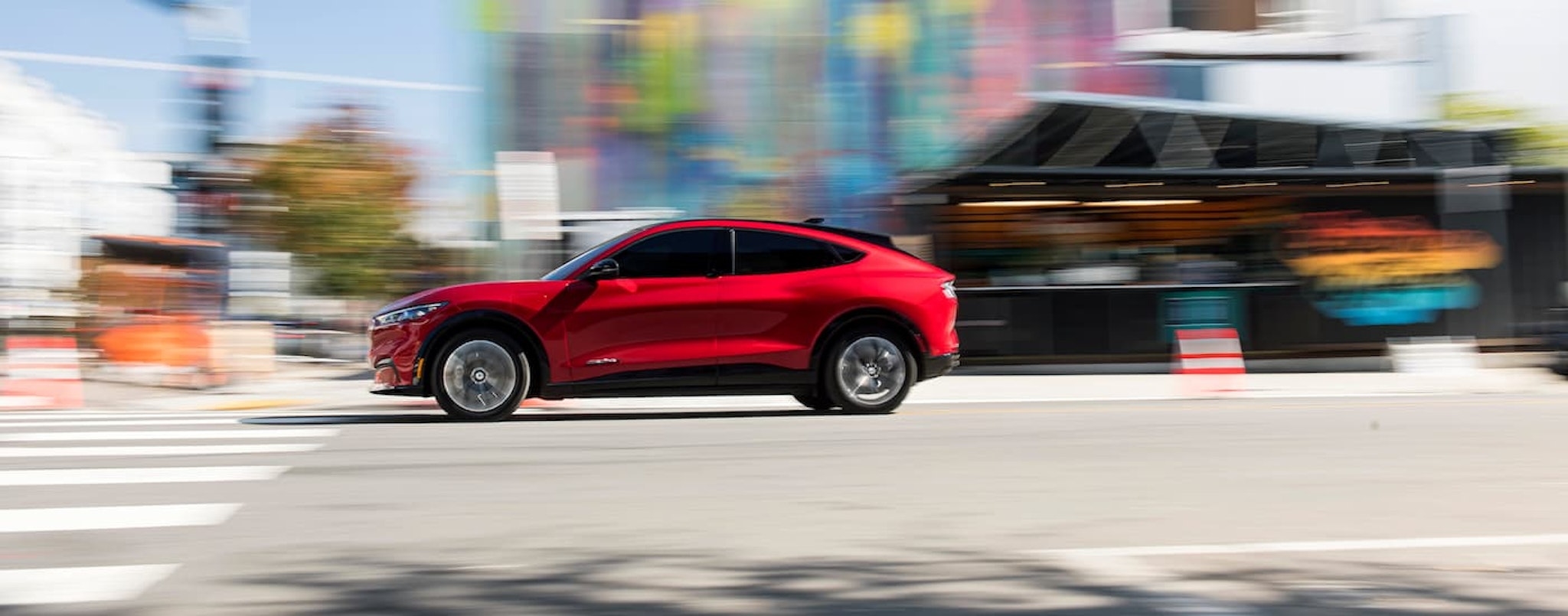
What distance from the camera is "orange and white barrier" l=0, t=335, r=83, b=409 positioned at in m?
14.0

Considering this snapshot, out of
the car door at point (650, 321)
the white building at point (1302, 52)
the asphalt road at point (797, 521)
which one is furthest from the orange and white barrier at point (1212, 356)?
the white building at point (1302, 52)

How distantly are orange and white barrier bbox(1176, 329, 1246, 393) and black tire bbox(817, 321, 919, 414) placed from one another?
14.6ft

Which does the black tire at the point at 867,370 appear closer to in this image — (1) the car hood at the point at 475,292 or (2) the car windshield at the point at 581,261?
(2) the car windshield at the point at 581,261

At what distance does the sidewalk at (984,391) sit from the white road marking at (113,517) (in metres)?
6.41

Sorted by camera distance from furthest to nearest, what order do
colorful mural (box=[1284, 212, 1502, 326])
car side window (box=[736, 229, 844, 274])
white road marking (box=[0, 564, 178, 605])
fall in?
1. colorful mural (box=[1284, 212, 1502, 326])
2. car side window (box=[736, 229, 844, 274])
3. white road marking (box=[0, 564, 178, 605])

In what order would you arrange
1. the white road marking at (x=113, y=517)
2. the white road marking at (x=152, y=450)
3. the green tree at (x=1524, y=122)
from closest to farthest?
1. the white road marking at (x=113, y=517)
2. the white road marking at (x=152, y=450)
3. the green tree at (x=1524, y=122)

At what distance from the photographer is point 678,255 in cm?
1112

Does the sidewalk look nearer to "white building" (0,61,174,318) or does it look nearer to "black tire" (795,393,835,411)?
"black tire" (795,393,835,411)

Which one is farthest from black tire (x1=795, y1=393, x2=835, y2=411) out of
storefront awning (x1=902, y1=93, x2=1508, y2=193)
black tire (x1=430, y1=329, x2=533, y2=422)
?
storefront awning (x1=902, y1=93, x2=1508, y2=193)

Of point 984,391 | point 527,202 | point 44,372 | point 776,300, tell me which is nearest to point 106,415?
point 44,372

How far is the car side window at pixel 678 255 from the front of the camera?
11.0m

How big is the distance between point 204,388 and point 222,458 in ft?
31.0

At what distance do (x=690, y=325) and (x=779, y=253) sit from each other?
94cm

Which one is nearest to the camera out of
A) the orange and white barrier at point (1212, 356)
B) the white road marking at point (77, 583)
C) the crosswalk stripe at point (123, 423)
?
the white road marking at point (77, 583)
